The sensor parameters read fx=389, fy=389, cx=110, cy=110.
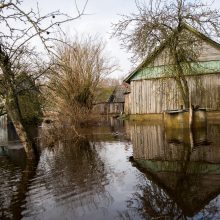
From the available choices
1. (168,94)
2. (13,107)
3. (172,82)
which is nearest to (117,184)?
(13,107)

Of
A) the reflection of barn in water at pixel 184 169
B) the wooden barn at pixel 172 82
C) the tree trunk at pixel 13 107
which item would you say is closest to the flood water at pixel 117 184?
the reflection of barn in water at pixel 184 169

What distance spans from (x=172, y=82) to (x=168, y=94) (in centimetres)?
97

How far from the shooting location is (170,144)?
14.2 metres

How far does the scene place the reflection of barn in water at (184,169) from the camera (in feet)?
22.0

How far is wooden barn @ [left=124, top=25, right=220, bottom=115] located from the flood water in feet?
49.4

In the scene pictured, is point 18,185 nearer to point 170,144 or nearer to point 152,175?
point 152,175

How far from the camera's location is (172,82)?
29141 mm

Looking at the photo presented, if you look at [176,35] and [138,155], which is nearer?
[138,155]

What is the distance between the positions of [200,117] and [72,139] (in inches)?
271

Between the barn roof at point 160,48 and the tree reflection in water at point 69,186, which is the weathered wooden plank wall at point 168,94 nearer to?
the barn roof at point 160,48

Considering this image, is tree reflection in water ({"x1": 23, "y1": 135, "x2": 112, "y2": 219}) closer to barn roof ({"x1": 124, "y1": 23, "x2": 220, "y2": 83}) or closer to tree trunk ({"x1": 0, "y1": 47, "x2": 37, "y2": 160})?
tree trunk ({"x1": 0, "y1": 47, "x2": 37, "y2": 160})

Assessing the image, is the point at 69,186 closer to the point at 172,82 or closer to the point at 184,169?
the point at 184,169

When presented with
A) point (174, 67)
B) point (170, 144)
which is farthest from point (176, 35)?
point (170, 144)

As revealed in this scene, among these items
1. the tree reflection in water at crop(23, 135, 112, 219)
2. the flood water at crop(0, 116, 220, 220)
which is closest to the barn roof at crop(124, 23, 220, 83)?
the flood water at crop(0, 116, 220, 220)
